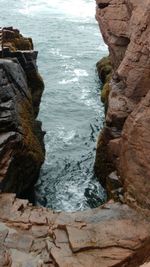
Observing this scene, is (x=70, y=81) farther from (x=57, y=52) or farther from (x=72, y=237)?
(x=72, y=237)

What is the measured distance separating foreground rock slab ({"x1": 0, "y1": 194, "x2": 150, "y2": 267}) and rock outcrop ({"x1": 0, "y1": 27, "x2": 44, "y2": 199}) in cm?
359

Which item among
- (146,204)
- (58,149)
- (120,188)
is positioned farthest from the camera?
(58,149)

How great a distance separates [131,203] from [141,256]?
4296 mm

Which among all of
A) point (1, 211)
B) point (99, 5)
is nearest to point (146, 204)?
point (1, 211)

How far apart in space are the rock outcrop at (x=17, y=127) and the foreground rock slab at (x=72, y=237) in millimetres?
3594

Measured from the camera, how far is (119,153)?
3128cm

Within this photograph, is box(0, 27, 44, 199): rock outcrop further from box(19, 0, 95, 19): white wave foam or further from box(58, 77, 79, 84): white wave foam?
box(19, 0, 95, 19): white wave foam

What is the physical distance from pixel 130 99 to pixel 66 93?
27.2 m

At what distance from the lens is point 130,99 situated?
30.3 meters

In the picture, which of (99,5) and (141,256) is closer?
(141,256)

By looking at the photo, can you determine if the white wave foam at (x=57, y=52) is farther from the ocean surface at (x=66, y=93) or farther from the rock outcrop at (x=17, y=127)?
the rock outcrop at (x=17, y=127)

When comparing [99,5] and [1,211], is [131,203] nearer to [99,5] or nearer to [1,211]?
[1,211]

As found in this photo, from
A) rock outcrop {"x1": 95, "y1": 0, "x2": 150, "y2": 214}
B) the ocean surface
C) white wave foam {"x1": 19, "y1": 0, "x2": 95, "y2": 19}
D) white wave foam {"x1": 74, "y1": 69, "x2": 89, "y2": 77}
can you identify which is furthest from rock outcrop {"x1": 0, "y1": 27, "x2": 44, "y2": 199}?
white wave foam {"x1": 19, "y1": 0, "x2": 95, "y2": 19}

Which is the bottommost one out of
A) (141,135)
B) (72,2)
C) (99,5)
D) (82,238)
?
(72,2)
